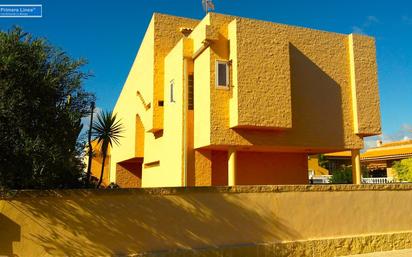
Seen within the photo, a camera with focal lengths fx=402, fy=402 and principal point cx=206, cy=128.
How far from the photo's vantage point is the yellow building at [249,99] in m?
15.0

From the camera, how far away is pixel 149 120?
1972cm

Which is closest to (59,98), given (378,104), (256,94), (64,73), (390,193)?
(64,73)

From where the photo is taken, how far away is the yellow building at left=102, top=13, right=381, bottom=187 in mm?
15031

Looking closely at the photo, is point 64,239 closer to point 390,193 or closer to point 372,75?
point 390,193

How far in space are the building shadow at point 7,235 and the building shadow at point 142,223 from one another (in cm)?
28

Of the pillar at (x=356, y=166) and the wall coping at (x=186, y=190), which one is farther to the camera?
the pillar at (x=356, y=166)

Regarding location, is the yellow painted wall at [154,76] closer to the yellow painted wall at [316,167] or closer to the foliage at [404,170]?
the foliage at [404,170]

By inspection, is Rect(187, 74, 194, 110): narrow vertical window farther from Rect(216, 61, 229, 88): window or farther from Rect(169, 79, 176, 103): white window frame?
Rect(216, 61, 229, 88): window

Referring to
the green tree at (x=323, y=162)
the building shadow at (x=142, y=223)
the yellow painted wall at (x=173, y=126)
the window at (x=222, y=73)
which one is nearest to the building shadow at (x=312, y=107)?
the window at (x=222, y=73)

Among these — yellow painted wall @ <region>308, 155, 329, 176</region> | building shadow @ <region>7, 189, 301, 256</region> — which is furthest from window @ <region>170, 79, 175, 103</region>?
yellow painted wall @ <region>308, 155, 329, 176</region>

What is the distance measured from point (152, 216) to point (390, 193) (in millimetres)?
7973

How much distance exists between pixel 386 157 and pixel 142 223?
91.7ft

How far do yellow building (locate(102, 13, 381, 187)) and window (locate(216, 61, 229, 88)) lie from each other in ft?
0.13

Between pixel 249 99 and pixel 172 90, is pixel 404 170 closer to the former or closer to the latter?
pixel 249 99
